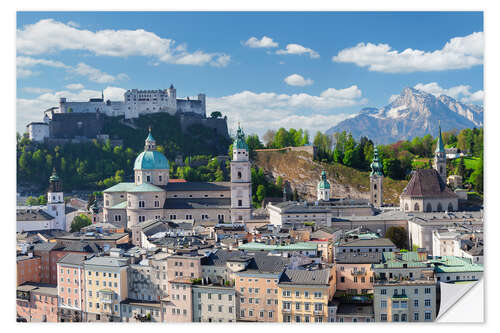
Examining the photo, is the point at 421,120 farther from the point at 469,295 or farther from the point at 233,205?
the point at 469,295

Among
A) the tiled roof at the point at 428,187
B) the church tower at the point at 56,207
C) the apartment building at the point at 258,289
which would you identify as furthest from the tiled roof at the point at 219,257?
the tiled roof at the point at 428,187

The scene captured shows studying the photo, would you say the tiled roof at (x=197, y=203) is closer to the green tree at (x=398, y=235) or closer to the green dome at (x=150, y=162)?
the green dome at (x=150, y=162)

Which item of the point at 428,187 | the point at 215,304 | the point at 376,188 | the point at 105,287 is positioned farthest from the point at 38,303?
the point at 376,188

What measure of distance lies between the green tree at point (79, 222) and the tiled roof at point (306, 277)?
2044cm

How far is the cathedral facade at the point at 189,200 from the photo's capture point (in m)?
36.9

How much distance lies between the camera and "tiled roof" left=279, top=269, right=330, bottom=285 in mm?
19688

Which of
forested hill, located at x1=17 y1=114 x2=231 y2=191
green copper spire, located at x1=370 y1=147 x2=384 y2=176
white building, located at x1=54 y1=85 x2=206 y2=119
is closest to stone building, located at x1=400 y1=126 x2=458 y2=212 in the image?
green copper spire, located at x1=370 y1=147 x2=384 y2=176

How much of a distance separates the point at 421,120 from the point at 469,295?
173ft

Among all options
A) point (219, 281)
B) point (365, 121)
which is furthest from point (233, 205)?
point (365, 121)

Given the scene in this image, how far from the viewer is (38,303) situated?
920 inches

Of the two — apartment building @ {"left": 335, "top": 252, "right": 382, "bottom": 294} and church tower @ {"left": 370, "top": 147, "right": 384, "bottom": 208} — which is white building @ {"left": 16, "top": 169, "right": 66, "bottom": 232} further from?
church tower @ {"left": 370, "top": 147, "right": 384, "bottom": 208}

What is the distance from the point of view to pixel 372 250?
25.0m

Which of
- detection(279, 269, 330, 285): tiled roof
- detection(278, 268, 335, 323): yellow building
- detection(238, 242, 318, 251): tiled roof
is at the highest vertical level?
detection(238, 242, 318, 251): tiled roof

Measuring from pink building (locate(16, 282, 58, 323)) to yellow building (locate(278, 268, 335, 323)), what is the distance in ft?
28.4
